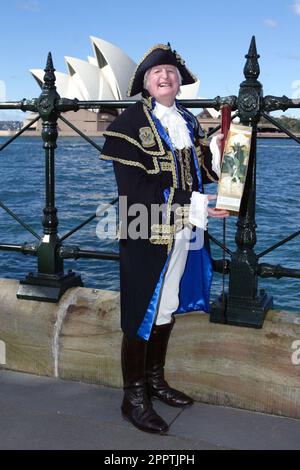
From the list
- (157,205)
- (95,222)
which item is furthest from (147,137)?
(95,222)

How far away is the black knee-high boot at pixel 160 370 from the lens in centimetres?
282

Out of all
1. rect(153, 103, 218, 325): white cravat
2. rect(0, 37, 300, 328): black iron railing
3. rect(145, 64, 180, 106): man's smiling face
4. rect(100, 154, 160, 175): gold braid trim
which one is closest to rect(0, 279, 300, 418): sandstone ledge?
rect(0, 37, 300, 328): black iron railing

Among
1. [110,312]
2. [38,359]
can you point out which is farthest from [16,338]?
[110,312]

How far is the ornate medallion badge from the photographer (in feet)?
8.26

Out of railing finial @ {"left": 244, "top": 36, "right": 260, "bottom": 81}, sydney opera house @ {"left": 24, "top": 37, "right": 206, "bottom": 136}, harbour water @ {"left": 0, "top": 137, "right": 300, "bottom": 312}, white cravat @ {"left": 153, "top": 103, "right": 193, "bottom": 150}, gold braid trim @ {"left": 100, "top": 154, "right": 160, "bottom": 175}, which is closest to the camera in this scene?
gold braid trim @ {"left": 100, "top": 154, "right": 160, "bottom": 175}

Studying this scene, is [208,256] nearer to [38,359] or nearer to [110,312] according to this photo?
[110,312]

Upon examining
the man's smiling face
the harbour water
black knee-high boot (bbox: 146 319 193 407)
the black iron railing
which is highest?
the man's smiling face

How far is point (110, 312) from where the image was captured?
121 inches

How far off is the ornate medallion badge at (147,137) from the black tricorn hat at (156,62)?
0.95 ft

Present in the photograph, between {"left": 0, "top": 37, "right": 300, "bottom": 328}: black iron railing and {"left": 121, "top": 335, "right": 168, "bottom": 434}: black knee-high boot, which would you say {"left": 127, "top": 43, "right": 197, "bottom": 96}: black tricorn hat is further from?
{"left": 121, "top": 335, "right": 168, "bottom": 434}: black knee-high boot

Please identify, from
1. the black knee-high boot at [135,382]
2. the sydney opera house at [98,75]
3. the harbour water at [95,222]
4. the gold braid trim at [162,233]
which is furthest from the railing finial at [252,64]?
the sydney opera house at [98,75]

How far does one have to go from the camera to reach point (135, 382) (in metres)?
2.75

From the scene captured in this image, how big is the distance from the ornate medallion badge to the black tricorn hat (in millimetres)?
291

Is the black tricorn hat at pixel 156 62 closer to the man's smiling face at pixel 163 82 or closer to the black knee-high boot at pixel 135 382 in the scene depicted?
the man's smiling face at pixel 163 82
